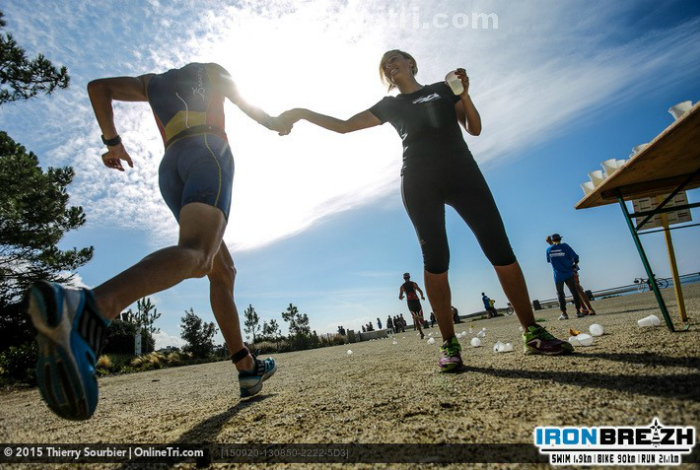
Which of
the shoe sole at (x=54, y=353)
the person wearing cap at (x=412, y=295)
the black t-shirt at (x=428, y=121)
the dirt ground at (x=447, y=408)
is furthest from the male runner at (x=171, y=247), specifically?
the person wearing cap at (x=412, y=295)

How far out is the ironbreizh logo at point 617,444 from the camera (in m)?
0.77

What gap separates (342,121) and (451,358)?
210 cm

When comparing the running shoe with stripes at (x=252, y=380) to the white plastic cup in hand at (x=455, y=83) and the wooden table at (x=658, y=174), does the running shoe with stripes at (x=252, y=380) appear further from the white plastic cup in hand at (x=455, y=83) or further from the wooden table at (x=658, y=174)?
the wooden table at (x=658, y=174)

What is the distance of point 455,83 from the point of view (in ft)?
8.43

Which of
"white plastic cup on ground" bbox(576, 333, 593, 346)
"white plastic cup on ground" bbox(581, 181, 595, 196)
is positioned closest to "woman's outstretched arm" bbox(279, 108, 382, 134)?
"white plastic cup on ground" bbox(581, 181, 595, 196)

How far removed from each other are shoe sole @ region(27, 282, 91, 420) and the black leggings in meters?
2.06

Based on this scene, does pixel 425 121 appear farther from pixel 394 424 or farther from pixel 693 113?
pixel 394 424

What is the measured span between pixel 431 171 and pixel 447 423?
5.71 ft

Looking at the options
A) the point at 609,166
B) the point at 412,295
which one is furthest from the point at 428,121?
the point at 412,295

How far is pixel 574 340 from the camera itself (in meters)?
2.52

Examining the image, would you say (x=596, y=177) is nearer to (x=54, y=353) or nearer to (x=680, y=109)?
(x=680, y=109)

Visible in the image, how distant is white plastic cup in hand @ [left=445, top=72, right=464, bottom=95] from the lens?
2564 millimetres

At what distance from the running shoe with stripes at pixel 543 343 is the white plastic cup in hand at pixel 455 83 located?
182 centimetres

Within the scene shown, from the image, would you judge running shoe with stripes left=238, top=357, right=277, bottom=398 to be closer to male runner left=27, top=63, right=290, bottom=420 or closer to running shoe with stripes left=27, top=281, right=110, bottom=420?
male runner left=27, top=63, right=290, bottom=420
